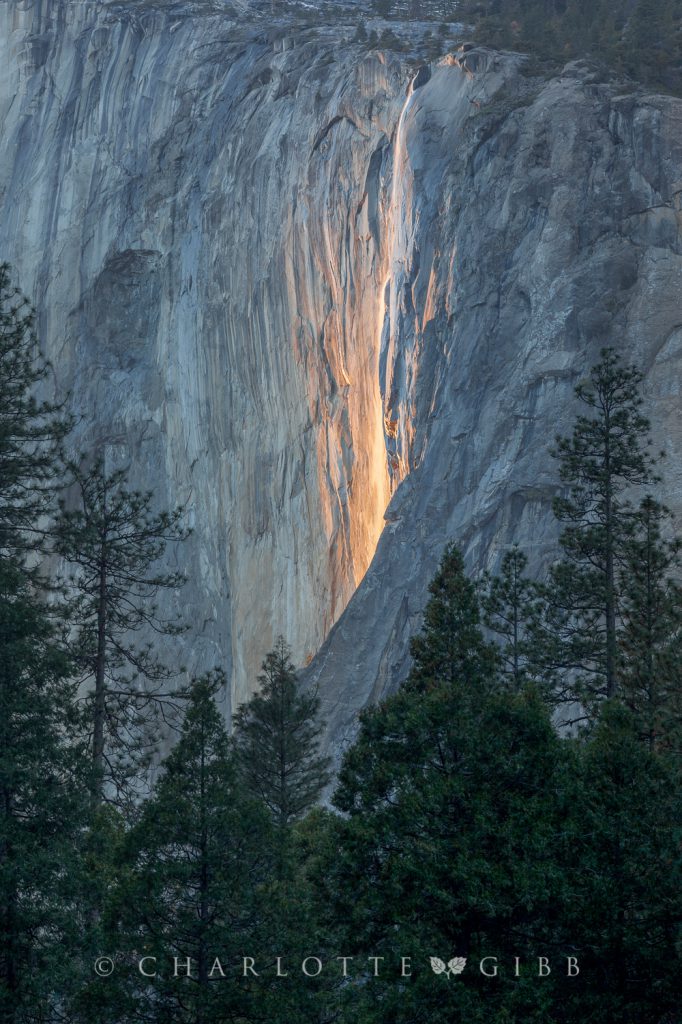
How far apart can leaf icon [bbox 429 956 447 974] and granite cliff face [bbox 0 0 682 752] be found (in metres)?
22.0

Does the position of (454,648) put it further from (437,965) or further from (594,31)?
(594,31)

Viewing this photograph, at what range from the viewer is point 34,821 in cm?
1903

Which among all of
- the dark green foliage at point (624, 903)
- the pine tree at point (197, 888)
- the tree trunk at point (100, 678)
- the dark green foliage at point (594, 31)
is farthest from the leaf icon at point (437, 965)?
the dark green foliage at point (594, 31)

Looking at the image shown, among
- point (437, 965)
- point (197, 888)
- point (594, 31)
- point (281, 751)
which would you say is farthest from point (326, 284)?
point (437, 965)

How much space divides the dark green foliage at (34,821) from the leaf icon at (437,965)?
4.05 metres

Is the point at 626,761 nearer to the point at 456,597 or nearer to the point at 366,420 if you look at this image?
the point at 456,597

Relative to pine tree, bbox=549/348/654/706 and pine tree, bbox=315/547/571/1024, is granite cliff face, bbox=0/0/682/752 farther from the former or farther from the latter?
pine tree, bbox=315/547/571/1024

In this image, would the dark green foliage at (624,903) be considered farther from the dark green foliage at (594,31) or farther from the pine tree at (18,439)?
the dark green foliage at (594,31)

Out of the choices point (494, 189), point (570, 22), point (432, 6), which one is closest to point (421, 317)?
point (494, 189)

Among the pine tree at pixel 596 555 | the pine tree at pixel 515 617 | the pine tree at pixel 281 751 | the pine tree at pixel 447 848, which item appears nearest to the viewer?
the pine tree at pixel 447 848

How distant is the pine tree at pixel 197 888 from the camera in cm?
1802

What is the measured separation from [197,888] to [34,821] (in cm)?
209

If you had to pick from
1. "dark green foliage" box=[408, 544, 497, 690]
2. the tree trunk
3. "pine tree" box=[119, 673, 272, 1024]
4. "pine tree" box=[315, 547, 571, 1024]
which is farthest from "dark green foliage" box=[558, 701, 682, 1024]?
the tree trunk

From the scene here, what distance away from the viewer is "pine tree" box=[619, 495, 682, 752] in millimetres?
24734
